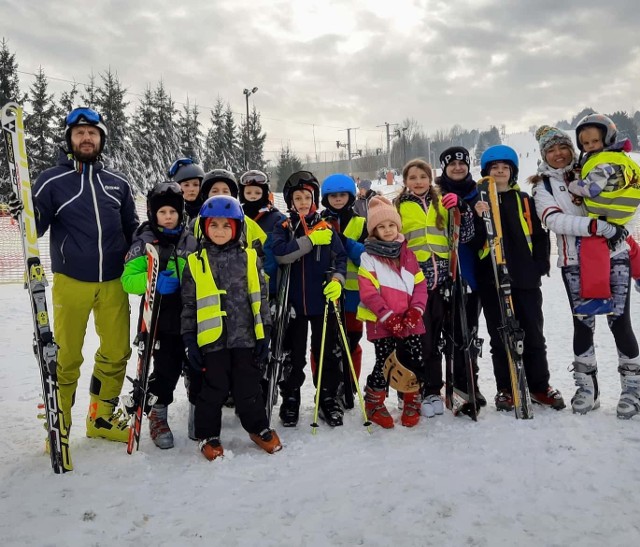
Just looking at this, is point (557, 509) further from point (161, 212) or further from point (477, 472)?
point (161, 212)

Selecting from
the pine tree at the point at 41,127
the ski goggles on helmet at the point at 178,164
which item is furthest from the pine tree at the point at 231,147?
the ski goggles on helmet at the point at 178,164

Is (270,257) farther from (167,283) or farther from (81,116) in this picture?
(81,116)

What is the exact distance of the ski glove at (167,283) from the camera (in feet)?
11.5

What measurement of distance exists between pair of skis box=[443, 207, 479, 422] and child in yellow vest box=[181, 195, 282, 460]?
1.61 metres

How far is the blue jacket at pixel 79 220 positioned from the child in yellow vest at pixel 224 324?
27.5 inches

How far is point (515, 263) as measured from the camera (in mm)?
→ 4035

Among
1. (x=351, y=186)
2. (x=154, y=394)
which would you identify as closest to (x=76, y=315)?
(x=154, y=394)

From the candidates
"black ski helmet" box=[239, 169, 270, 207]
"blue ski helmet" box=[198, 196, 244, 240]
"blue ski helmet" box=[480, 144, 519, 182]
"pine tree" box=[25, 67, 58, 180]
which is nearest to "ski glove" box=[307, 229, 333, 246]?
"blue ski helmet" box=[198, 196, 244, 240]

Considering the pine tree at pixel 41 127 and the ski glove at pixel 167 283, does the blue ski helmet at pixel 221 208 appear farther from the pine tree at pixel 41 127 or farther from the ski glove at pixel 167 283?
the pine tree at pixel 41 127

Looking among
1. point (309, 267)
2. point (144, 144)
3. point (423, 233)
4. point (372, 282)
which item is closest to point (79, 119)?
point (309, 267)

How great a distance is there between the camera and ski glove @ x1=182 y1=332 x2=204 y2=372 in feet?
10.9

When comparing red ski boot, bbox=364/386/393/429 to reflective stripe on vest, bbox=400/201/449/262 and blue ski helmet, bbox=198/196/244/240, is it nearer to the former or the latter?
reflective stripe on vest, bbox=400/201/449/262

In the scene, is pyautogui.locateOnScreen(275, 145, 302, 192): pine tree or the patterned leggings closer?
the patterned leggings

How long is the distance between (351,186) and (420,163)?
2.11ft
